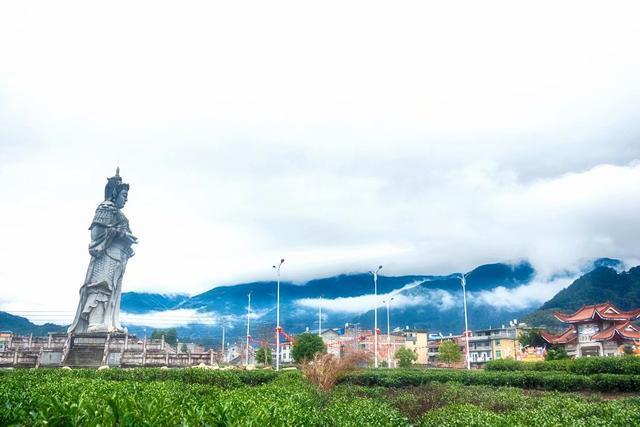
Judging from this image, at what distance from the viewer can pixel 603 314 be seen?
4759cm

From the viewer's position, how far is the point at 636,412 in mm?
9930

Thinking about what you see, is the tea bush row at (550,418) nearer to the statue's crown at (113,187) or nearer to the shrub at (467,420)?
the shrub at (467,420)

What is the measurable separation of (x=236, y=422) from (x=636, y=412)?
8630 millimetres

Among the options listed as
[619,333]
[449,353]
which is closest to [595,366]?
[619,333]

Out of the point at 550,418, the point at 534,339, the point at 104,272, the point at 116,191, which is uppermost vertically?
the point at 116,191

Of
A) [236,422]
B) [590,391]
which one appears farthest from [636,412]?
[590,391]

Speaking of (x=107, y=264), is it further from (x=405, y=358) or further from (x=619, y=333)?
(x=619, y=333)

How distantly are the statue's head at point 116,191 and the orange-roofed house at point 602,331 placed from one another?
4426 cm

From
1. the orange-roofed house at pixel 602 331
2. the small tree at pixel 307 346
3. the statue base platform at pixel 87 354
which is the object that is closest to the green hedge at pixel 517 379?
the small tree at pixel 307 346

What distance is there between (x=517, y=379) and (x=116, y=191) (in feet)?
131

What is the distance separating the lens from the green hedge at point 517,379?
2231cm

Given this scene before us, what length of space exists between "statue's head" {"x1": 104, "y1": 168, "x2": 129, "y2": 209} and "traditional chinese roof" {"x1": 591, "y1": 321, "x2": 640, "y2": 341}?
46931mm

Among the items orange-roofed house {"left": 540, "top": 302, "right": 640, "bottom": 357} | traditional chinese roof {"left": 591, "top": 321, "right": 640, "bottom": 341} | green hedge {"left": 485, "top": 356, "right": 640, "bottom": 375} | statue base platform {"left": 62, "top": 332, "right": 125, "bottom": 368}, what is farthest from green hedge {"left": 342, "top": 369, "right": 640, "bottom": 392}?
orange-roofed house {"left": 540, "top": 302, "right": 640, "bottom": 357}

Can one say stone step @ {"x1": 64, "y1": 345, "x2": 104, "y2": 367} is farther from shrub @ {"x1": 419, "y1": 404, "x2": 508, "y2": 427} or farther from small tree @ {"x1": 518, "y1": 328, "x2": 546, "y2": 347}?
small tree @ {"x1": 518, "y1": 328, "x2": 546, "y2": 347}
